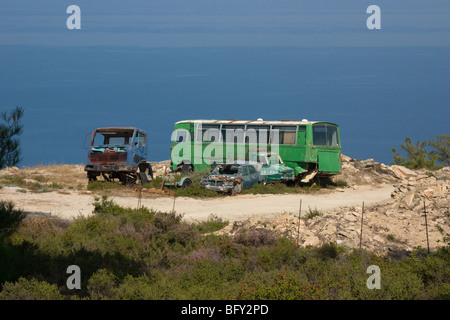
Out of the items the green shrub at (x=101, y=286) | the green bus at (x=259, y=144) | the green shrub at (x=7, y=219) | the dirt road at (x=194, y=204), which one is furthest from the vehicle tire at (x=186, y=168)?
the green shrub at (x=101, y=286)

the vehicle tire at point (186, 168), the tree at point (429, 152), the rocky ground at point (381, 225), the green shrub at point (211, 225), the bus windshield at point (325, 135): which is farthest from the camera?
the tree at point (429, 152)

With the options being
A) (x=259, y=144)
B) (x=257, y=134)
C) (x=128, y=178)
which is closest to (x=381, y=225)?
(x=128, y=178)

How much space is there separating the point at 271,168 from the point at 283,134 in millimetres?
2240

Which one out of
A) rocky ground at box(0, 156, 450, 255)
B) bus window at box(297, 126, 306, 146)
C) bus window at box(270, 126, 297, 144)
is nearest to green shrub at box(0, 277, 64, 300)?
rocky ground at box(0, 156, 450, 255)

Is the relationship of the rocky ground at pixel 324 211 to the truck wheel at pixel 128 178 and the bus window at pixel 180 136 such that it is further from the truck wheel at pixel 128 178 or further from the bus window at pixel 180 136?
the bus window at pixel 180 136

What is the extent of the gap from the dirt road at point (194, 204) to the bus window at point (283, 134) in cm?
374

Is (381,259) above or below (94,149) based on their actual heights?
below

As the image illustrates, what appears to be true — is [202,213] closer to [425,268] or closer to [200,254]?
[200,254]

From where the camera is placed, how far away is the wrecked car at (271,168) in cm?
2833

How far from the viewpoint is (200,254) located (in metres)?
15.2
